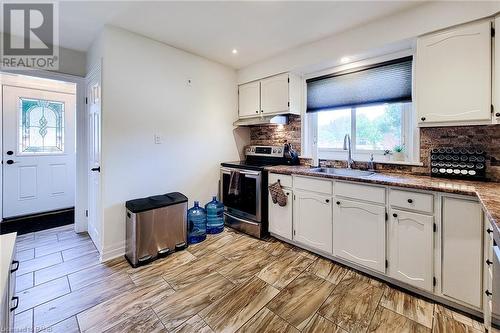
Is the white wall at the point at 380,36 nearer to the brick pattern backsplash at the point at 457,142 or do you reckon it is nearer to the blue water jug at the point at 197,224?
the brick pattern backsplash at the point at 457,142

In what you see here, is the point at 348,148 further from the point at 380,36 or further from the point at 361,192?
the point at 380,36

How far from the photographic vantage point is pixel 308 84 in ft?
10.6

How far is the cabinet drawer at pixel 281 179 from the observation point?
276 centimetres

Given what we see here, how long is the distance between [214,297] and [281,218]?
50.1 inches

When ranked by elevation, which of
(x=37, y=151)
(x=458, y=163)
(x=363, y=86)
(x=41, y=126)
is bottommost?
(x=458, y=163)

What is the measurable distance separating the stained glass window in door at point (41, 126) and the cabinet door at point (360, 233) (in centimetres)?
475

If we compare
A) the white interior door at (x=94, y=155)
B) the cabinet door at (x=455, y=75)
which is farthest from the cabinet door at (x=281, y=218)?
the white interior door at (x=94, y=155)

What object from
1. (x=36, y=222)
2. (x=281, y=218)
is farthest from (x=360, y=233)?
(x=36, y=222)

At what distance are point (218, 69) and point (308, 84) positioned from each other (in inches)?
53.8

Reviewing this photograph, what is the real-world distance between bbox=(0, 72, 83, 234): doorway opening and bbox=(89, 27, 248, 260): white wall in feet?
4.49

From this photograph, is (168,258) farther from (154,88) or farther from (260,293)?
(154,88)

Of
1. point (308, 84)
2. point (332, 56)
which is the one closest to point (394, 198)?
point (332, 56)

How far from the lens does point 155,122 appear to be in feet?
9.28

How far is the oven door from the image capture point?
3.01m
